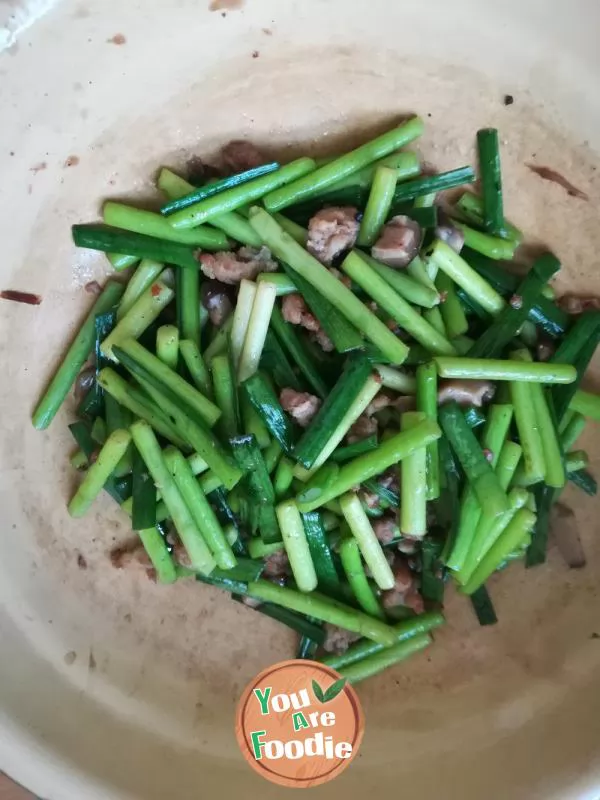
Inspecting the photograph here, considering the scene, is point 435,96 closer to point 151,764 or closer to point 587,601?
point 587,601

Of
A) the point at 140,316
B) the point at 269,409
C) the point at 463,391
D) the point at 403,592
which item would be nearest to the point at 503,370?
the point at 463,391

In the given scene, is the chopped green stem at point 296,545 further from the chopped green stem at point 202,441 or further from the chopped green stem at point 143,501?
the chopped green stem at point 143,501

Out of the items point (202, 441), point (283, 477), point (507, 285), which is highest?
point (507, 285)

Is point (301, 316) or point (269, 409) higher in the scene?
point (301, 316)

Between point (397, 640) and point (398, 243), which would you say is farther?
point (397, 640)

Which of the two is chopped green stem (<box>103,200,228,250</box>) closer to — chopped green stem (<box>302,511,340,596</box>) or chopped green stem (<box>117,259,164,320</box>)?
chopped green stem (<box>117,259,164,320</box>)

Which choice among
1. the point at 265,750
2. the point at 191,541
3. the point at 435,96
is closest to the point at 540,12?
the point at 435,96

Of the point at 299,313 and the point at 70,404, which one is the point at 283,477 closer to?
the point at 299,313

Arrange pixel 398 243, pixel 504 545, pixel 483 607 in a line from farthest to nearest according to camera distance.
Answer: pixel 483 607, pixel 504 545, pixel 398 243

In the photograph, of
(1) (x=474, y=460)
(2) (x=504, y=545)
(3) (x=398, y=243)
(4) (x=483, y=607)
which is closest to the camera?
(3) (x=398, y=243)
